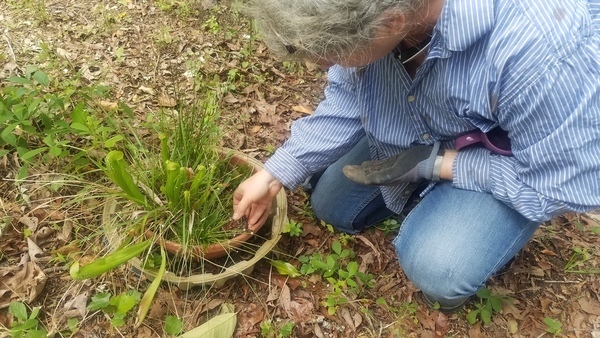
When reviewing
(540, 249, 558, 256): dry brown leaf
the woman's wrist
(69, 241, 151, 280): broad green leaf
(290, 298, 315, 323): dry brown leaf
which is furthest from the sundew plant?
(540, 249, 558, 256): dry brown leaf

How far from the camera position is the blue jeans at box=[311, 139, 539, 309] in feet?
4.85

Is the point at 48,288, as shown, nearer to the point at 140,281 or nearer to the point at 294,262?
the point at 140,281

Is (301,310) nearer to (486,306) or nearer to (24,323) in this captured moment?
(486,306)

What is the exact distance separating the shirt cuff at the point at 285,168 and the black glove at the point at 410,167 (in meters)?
0.22

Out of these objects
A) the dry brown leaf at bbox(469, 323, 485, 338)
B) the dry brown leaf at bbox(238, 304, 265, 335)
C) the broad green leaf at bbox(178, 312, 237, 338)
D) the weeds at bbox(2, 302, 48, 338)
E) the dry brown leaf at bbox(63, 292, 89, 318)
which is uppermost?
the weeds at bbox(2, 302, 48, 338)

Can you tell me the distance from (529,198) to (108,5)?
2.25 meters

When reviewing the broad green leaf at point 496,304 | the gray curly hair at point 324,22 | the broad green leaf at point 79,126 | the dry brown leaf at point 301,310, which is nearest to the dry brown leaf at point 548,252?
the broad green leaf at point 496,304

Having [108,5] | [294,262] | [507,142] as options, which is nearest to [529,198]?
[507,142]

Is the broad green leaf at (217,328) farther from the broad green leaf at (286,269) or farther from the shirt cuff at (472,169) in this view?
the shirt cuff at (472,169)

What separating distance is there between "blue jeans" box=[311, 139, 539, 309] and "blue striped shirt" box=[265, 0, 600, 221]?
0.20ft

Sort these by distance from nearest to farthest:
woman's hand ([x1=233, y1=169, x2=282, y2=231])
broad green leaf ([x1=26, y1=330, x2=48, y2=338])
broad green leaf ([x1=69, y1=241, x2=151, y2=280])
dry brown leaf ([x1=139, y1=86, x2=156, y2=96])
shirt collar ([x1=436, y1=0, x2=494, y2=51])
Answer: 1. shirt collar ([x1=436, y1=0, x2=494, y2=51])
2. broad green leaf ([x1=69, y1=241, x2=151, y2=280])
3. broad green leaf ([x1=26, y1=330, x2=48, y2=338])
4. woman's hand ([x1=233, y1=169, x2=282, y2=231])
5. dry brown leaf ([x1=139, y1=86, x2=156, y2=96])

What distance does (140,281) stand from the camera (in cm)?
160

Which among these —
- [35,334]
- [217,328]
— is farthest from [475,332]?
[35,334]

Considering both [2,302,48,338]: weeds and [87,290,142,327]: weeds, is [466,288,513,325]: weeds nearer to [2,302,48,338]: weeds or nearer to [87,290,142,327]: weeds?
[87,290,142,327]: weeds
